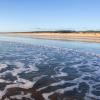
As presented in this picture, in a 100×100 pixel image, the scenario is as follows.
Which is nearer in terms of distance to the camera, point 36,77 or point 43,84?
point 43,84

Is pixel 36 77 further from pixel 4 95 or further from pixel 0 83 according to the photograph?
pixel 4 95

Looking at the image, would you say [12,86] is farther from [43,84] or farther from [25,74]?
[25,74]

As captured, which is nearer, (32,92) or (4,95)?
(4,95)

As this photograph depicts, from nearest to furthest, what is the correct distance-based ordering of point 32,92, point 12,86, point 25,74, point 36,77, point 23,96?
point 23,96
point 32,92
point 12,86
point 36,77
point 25,74

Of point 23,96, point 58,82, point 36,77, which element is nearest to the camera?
point 23,96

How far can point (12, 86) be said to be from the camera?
37.5ft

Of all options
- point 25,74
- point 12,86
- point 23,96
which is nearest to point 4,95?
point 23,96

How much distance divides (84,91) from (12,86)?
3438mm

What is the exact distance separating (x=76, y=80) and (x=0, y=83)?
4.22m

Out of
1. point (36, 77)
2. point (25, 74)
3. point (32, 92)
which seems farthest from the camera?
point (25, 74)

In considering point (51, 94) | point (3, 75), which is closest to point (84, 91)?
point (51, 94)

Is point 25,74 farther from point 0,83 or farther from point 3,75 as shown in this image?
point 0,83

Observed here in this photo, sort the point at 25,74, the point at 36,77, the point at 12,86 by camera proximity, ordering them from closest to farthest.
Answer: the point at 12,86 → the point at 36,77 → the point at 25,74

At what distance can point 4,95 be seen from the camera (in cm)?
983
